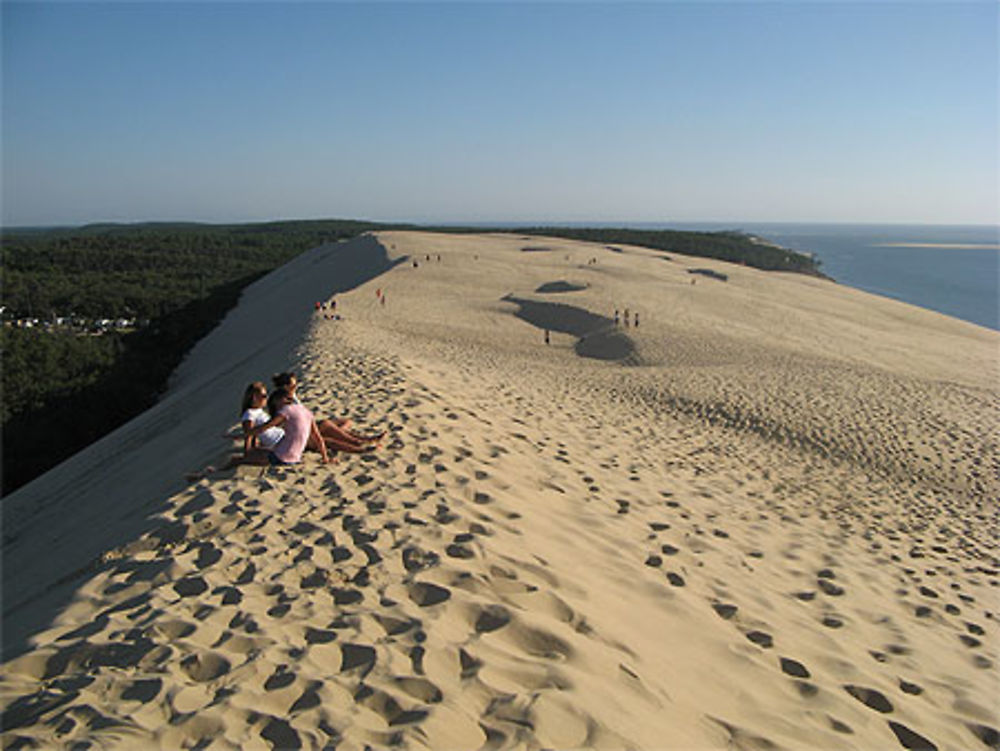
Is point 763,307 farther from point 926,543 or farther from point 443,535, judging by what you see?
point 443,535

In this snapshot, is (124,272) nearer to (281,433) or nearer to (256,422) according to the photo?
(256,422)

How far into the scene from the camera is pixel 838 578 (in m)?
5.49

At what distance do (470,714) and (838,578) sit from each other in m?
4.23

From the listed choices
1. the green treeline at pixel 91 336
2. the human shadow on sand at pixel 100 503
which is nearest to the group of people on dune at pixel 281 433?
the human shadow on sand at pixel 100 503

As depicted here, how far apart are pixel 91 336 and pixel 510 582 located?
4678 cm

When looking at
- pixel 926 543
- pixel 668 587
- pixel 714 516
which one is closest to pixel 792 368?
pixel 926 543

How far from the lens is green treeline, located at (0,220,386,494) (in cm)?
2012

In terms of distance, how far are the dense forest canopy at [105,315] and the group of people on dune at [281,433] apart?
47.7ft

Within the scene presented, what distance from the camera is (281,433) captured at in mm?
6078

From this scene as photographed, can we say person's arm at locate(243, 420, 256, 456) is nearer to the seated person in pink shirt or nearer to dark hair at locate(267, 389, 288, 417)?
the seated person in pink shirt

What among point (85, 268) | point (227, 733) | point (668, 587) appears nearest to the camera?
point (227, 733)

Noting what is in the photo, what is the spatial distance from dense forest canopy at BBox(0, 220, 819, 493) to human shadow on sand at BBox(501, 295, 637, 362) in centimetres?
1574

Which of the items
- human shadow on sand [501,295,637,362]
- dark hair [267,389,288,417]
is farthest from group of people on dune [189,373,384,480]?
human shadow on sand [501,295,637,362]

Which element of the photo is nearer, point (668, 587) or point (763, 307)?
point (668, 587)
